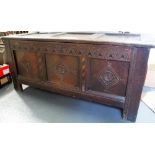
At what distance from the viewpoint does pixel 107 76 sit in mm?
1473

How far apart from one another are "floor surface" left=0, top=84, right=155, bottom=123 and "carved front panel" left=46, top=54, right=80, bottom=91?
0.87ft

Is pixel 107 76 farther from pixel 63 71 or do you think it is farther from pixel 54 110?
pixel 54 110

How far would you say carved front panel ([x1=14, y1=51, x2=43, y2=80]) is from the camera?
1796 millimetres

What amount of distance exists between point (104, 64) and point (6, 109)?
1311 mm

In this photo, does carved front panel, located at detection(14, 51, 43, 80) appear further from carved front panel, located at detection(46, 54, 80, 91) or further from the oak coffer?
carved front panel, located at detection(46, 54, 80, 91)

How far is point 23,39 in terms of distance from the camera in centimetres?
174

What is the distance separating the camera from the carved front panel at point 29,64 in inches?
70.7

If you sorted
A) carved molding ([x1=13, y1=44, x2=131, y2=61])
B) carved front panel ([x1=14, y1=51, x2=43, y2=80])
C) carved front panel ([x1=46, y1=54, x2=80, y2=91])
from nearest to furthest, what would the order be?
carved molding ([x1=13, y1=44, x2=131, y2=61])
carved front panel ([x1=46, y1=54, x2=80, y2=91])
carved front panel ([x1=14, y1=51, x2=43, y2=80])

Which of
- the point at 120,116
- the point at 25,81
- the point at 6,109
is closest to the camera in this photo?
the point at 120,116

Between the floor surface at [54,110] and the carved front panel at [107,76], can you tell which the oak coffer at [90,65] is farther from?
the floor surface at [54,110]

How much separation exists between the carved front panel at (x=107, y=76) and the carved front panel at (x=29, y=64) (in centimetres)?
67

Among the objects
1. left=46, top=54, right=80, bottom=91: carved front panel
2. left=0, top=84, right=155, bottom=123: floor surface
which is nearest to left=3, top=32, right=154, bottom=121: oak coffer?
left=46, top=54, right=80, bottom=91: carved front panel
